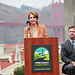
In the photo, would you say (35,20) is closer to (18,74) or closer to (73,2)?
(73,2)

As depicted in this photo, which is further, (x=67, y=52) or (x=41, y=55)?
(x=67, y=52)

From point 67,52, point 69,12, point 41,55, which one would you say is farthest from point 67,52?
point 69,12

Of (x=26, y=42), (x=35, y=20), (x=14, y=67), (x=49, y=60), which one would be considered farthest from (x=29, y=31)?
(x=14, y=67)

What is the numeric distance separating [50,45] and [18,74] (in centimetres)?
556

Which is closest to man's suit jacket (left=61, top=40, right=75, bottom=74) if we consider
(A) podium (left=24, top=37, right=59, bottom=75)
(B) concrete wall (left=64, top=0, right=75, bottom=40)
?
(A) podium (left=24, top=37, right=59, bottom=75)

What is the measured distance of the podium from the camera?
185 cm

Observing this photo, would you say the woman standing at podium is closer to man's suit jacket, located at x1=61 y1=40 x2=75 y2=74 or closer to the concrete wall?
man's suit jacket, located at x1=61 y1=40 x2=75 y2=74

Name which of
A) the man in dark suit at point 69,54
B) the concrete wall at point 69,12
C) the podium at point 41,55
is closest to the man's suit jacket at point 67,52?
the man in dark suit at point 69,54

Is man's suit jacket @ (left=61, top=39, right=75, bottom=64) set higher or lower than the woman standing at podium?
lower

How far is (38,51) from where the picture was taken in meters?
1.85

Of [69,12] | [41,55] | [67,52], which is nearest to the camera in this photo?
[41,55]

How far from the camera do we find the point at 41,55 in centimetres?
184

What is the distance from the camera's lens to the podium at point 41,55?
185 cm

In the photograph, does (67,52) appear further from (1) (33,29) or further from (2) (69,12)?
(2) (69,12)
